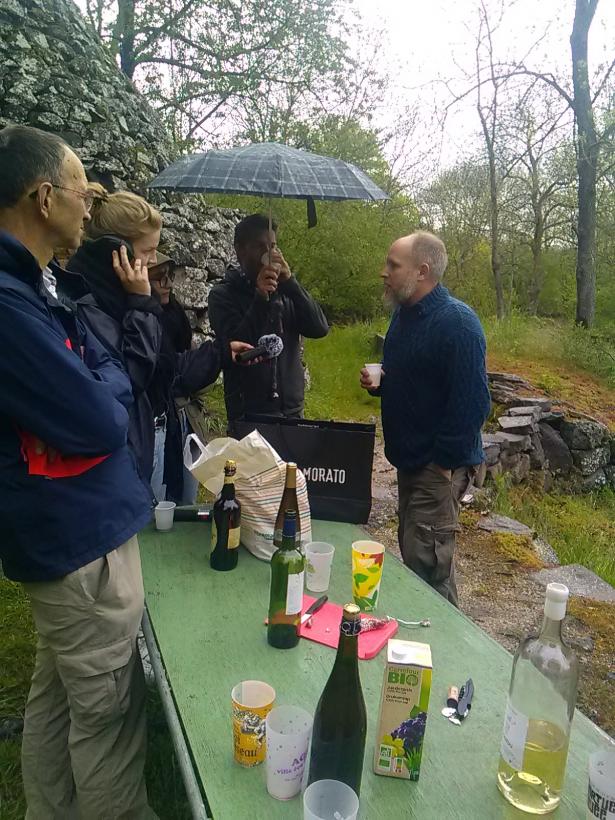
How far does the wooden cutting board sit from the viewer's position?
162 centimetres

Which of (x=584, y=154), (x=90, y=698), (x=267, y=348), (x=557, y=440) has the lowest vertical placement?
(x=557, y=440)

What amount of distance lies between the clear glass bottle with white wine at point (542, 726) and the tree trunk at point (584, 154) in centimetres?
1234

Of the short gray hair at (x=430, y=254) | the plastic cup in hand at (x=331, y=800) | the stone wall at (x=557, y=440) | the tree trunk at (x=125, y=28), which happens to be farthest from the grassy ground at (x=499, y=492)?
the tree trunk at (x=125, y=28)

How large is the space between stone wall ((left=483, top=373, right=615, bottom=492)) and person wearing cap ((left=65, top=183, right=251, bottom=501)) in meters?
A: 5.79

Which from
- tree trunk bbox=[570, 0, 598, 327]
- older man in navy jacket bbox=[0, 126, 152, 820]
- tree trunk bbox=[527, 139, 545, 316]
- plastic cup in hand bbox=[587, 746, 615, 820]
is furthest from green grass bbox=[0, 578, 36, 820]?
tree trunk bbox=[527, 139, 545, 316]

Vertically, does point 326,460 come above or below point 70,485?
below

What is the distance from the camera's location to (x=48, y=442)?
4.72 feet

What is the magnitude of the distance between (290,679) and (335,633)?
0.24 metres

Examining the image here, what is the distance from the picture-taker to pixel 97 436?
149cm

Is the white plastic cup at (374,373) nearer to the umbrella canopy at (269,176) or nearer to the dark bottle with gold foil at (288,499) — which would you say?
the umbrella canopy at (269,176)

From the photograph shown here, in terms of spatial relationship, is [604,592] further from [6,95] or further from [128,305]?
[6,95]

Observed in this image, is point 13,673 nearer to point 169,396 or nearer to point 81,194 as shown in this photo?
point 169,396

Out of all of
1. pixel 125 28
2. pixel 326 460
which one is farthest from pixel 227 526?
pixel 125 28

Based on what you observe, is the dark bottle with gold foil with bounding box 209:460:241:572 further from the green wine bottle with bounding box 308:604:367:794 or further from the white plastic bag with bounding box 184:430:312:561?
the green wine bottle with bounding box 308:604:367:794
